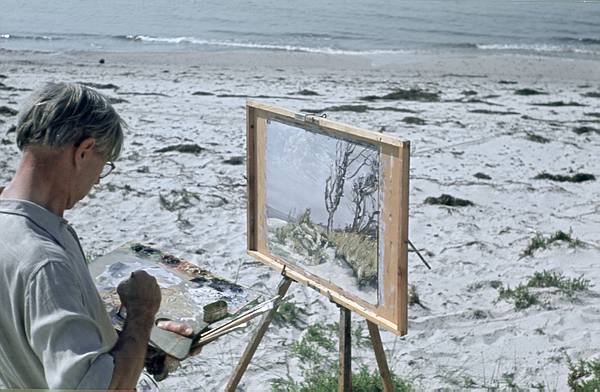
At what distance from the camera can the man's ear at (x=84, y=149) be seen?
2.01m

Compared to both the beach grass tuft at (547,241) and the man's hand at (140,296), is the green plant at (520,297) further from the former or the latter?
the man's hand at (140,296)

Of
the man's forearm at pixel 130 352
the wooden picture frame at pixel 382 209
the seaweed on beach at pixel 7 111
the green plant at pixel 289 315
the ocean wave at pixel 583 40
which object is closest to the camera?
the man's forearm at pixel 130 352

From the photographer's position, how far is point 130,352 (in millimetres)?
2027

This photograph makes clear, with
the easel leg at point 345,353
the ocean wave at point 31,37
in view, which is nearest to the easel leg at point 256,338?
the easel leg at point 345,353

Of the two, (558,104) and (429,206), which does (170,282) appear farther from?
(558,104)

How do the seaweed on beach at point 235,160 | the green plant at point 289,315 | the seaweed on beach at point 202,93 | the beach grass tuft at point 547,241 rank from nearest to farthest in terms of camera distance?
the green plant at point 289,315 → the beach grass tuft at point 547,241 → the seaweed on beach at point 235,160 → the seaweed on beach at point 202,93

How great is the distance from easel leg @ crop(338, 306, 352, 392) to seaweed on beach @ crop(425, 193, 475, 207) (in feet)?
13.3

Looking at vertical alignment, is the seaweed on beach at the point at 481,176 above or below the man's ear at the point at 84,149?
below

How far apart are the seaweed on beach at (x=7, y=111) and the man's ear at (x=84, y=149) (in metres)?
8.51

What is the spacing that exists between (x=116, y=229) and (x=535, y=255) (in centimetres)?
327

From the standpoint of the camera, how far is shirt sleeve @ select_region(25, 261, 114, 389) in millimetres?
1833

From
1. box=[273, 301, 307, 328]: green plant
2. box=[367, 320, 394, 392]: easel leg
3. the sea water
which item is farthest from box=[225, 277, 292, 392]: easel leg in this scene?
the sea water

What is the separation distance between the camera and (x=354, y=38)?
25.1 m

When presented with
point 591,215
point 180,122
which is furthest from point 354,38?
point 591,215
